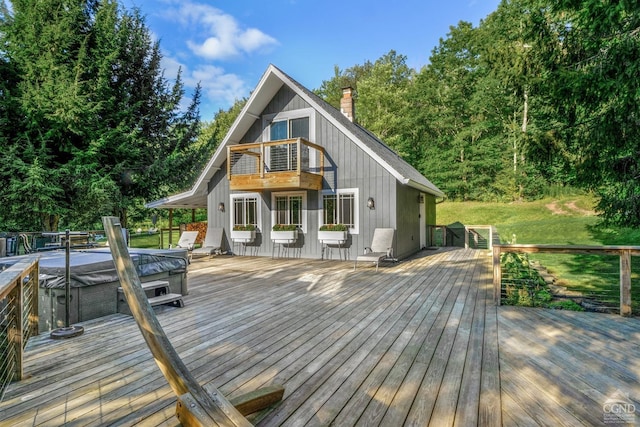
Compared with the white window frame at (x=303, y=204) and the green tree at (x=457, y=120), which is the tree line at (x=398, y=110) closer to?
the green tree at (x=457, y=120)

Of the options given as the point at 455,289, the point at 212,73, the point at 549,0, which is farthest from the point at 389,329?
the point at 212,73

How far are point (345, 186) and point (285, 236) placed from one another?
229cm

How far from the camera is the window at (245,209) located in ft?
34.4

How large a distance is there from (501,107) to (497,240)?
1417cm

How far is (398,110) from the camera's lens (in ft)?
76.1

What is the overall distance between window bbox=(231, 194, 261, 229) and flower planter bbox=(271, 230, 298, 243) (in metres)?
1.11

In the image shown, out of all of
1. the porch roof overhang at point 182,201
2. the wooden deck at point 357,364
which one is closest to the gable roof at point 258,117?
the porch roof overhang at point 182,201

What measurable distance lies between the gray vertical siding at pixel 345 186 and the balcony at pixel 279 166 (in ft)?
1.33

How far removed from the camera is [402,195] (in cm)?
955

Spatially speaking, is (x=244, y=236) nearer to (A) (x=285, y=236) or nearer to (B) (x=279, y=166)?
(A) (x=285, y=236)

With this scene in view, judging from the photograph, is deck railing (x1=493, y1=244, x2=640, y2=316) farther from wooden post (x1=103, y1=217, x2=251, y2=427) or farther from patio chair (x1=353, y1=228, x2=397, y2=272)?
wooden post (x1=103, y1=217, x2=251, y2=427)

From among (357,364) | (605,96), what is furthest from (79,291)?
(605,96)

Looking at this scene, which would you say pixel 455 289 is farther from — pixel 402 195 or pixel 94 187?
pixel 94 187

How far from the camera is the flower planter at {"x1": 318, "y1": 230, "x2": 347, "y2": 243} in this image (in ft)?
29.7
